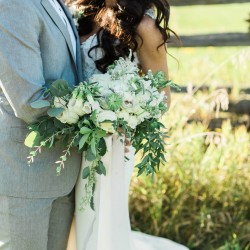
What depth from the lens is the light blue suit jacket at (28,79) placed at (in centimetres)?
269

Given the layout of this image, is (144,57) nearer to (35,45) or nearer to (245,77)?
(35,45)

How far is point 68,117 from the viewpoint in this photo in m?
2.76

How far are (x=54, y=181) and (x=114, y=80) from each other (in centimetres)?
50

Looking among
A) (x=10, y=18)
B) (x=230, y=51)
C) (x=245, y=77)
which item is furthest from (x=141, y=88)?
(x=230, y=51)

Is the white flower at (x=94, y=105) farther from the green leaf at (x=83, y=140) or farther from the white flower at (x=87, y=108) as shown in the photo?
the green leaf at (x=83, y=140)

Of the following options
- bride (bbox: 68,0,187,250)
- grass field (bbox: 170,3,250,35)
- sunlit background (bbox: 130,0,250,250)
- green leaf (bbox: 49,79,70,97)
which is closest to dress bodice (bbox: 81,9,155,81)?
bride (bbox: 68,0,187,250)

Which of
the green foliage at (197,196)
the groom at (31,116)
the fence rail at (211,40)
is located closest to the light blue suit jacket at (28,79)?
the groom at (31,116)

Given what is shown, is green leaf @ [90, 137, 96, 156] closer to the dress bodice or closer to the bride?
the bride

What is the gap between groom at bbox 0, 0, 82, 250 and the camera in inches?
106

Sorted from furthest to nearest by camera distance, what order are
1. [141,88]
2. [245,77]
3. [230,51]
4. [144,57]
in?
1. [230,51]
2. [245,77]
3. [144,57]
4. [141,88]

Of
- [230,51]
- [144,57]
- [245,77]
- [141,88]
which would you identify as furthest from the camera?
[230,51]

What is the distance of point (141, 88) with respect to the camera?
2.87 meters

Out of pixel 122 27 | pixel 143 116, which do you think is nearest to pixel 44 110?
pixel 143 116

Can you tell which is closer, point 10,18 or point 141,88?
point 10,18
